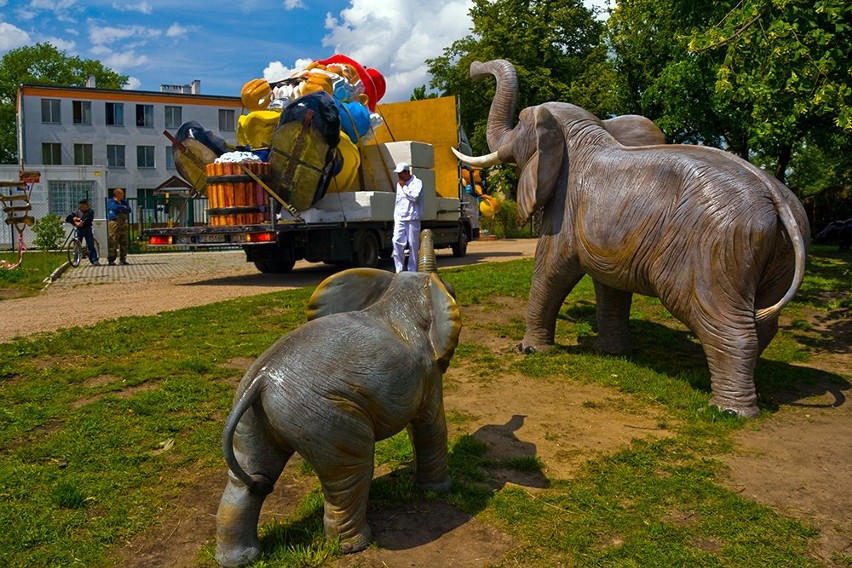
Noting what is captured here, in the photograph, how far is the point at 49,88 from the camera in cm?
4484

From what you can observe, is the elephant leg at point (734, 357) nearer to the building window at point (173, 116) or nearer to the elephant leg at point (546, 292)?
the elephant leg at point (546, 292)

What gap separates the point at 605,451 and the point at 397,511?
Result: 169 cm

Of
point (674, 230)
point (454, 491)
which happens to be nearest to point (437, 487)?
point (454, 491)

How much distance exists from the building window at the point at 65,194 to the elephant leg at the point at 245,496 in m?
26.8

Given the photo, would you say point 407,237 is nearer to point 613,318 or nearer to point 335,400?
point 613,318

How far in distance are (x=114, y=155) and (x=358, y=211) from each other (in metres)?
39.4

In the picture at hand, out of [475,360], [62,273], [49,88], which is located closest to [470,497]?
[475,360]

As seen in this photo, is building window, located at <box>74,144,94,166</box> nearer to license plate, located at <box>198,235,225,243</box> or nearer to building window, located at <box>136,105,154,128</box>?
building window, located at <box>136,105,154,128</box>

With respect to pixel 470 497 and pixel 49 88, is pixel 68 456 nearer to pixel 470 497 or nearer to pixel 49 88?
pixel 470 497

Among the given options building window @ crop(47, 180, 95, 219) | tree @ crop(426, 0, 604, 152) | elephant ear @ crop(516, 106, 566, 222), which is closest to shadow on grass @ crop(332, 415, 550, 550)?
elephant ear @ crop(516, 106, 566, 222)

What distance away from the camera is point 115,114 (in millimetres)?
46875

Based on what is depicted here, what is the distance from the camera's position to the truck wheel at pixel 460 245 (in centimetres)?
1803

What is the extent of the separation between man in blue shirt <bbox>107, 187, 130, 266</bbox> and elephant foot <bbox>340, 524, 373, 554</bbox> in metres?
16.0

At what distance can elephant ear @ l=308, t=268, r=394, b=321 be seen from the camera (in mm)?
3650
